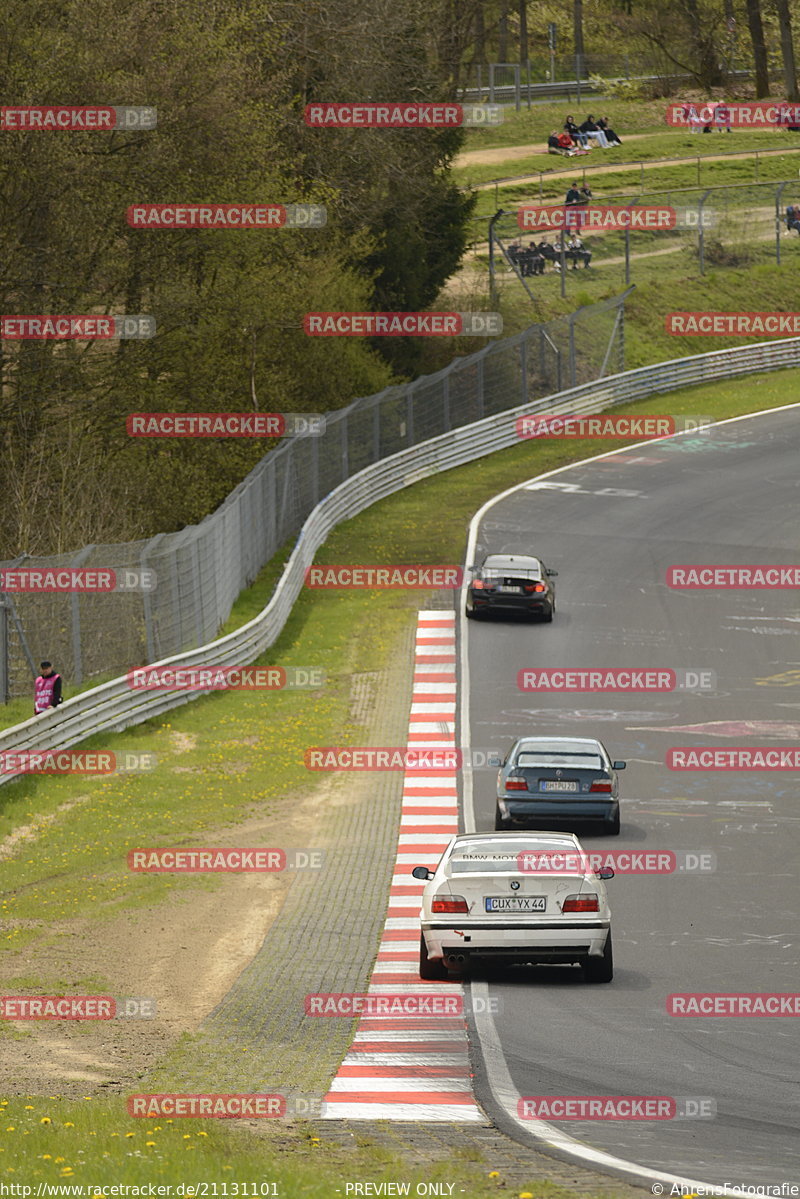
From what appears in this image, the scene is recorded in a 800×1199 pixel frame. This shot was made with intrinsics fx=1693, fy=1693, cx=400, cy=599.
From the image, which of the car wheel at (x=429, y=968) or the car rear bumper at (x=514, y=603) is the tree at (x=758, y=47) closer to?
the car rear bumper at (x=514, y=603)

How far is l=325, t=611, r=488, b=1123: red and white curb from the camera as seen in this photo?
12125 millimetres

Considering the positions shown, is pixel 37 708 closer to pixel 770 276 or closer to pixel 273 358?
pixel 273 358

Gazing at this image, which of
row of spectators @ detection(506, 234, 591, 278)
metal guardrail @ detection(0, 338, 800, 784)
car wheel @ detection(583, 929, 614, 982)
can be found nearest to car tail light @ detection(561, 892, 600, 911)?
car wheel @ detection(583, 929, 614, 982)

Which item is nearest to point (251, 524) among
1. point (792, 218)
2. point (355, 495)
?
point (355, 495)

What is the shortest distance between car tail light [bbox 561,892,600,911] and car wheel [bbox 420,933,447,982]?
1335 millimetres

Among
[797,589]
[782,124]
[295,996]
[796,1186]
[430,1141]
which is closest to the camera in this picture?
[796,1186]

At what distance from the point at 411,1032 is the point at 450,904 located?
4.49 feet

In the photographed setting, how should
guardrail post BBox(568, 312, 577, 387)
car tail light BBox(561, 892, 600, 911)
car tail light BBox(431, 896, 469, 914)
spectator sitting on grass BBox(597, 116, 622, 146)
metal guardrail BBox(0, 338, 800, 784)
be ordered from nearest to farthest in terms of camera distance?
car tail light BBox(561, 892, 600, 911), car tail light BBox(431, 896, 469, 914), metal guardrail BBox(0, 338, 800, 784), guardrail post BBox(568, 312, 577, 387), spectator sitting on grass BBox(597, 116, 622, 146)

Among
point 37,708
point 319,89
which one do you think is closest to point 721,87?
point 319,89

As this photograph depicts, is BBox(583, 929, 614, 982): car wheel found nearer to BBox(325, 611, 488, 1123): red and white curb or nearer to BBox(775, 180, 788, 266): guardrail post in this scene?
BBox(325, 611, 488, 1123): red and white curb

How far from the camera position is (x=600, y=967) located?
15.7 meters

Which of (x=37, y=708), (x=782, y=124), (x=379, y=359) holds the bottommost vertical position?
(x=37, y=708)

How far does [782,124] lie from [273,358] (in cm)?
5140

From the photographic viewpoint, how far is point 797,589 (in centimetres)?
3791
